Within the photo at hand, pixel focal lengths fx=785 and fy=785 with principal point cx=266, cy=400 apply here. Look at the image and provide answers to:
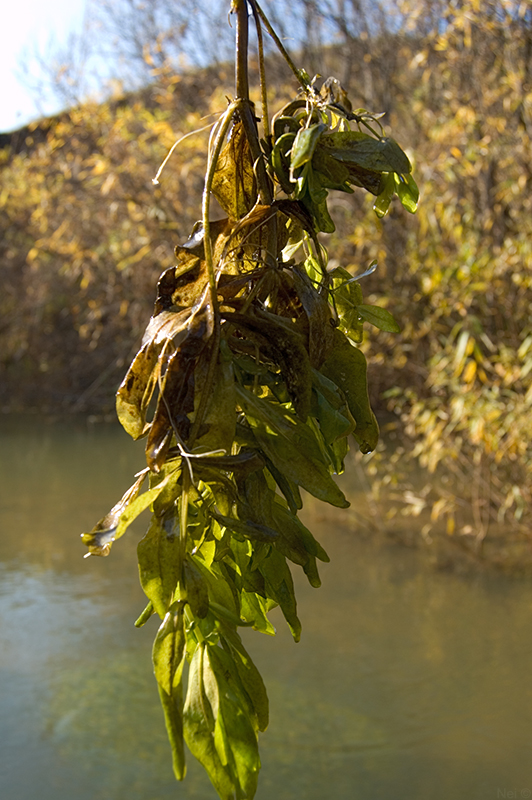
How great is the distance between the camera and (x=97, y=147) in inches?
218

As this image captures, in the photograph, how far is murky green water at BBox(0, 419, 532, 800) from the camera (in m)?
2.07

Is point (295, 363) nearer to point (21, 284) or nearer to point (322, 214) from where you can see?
point (322, 214)

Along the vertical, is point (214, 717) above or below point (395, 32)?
below

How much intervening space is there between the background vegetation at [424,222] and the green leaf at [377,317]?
1843 mm

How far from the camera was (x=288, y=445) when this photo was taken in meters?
0.43

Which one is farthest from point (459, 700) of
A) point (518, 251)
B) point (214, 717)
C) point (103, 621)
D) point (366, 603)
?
point (214, 717)

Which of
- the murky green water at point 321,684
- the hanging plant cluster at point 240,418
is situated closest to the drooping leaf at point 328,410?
the hanging plant cluster at point 240,418

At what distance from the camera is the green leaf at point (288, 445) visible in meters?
0.43

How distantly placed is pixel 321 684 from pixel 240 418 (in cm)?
223

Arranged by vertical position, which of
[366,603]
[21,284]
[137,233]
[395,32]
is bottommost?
[366,603]

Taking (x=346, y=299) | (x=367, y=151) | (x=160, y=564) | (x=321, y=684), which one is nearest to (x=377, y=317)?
(x=346, y=299)

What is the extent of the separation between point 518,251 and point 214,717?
121 inches

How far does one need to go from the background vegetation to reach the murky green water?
50 centimetres

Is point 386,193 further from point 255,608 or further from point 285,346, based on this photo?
point 255,608
